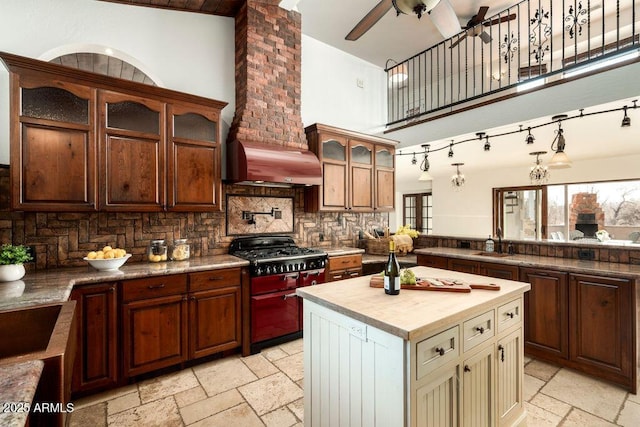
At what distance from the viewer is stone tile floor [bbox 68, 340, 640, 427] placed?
A: 2172 millimetres

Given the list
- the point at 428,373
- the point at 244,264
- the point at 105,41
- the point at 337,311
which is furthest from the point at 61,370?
the point at 105,41

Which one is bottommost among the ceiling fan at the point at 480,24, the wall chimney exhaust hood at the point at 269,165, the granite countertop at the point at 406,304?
Result: the granite countertop at the point at 406,304

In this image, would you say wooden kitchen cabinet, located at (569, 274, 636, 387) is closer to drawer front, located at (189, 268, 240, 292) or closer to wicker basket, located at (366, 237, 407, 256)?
wicker basket, located at (366, 237, 407, 256)

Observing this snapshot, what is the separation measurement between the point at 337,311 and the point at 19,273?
2.39 meters

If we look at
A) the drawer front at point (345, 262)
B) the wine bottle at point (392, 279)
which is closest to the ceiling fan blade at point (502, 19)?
the drawer front at point (345, 262)

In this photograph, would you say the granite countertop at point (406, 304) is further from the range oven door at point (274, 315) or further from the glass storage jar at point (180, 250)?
the glass storage jar at point (180, 250)

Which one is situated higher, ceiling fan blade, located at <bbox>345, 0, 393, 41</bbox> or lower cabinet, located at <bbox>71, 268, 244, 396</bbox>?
ceiling fan blade, located at <bbox>345, 0, 393, 41</bbox>

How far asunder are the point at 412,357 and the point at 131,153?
2.83 meters

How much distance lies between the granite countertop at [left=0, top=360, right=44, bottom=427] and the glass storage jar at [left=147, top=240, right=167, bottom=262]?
2.14m

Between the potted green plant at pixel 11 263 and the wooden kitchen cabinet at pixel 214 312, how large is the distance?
1178mm

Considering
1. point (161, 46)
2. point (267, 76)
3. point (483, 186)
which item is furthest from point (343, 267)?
point (483, 186)

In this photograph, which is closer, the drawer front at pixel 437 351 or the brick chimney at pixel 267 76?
the drawer front at pixel 437 351

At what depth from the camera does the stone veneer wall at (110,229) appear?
262cm

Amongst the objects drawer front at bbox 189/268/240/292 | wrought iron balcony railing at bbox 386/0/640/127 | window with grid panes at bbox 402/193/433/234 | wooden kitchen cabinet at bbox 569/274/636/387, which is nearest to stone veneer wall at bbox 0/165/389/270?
drawer front at bbox 189/268/240/292
